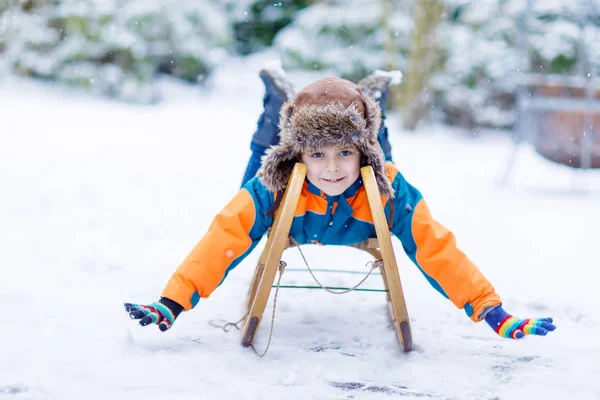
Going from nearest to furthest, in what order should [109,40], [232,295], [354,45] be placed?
[232,295], [109,40], [354,45]

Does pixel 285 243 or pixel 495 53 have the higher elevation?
pixel 495 53

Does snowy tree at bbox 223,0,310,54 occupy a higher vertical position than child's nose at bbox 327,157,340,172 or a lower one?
higher

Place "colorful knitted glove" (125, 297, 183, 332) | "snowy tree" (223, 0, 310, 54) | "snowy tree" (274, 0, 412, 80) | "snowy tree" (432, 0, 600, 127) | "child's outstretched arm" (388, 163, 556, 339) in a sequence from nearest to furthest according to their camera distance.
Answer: "colorful knitted glove" (125, 297, 183, 332), "child's outstretched arm" (388, 163, 556, 339), "snowy tree" (432, 0, 600, 127), "snowy tree" (274, 0, 412, 80), "snowy tree" (223, 0, 310, 54)

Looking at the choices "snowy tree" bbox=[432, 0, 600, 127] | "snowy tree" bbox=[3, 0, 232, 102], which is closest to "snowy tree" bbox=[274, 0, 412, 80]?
"snowy tree" bbox=[432, 0, 600, 127]

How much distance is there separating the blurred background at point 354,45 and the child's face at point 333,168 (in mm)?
6263

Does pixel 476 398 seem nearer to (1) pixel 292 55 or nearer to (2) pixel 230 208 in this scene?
(2) pixel 230 208

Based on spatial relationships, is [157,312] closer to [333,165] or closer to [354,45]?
[333,165]

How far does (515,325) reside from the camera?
175 centimetres

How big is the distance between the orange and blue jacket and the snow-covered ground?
20cm

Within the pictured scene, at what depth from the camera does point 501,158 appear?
708 cm

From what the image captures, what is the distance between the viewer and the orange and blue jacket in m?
→ 1.86

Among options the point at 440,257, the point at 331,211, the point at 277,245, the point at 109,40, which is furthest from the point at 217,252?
the point at 109,40

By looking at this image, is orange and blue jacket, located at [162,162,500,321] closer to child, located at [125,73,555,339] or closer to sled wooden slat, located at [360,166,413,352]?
child, located at [125,73,555,339]

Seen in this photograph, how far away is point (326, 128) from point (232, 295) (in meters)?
0.98
